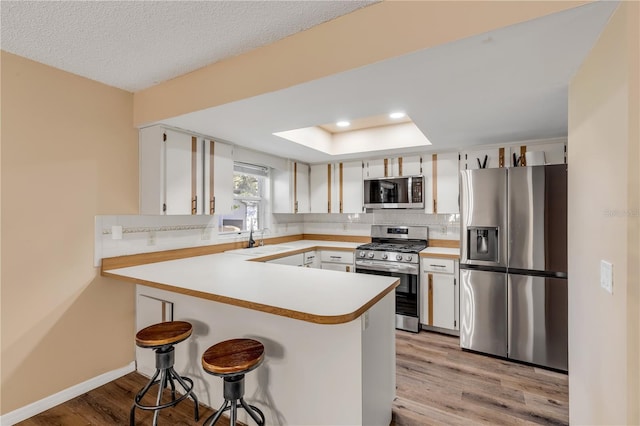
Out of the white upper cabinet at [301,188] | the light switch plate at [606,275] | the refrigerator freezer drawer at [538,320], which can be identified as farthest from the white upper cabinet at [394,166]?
the light switch plate at [606,275]

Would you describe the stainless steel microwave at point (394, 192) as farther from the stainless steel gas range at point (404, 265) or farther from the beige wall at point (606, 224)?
the beige wall at point (606, 224)

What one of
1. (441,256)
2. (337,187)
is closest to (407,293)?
(441,256)

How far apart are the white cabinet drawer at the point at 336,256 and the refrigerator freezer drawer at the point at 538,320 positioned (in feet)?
5.87

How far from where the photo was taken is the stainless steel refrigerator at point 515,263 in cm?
256

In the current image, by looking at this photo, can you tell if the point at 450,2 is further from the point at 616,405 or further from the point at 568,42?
the point at 616,405

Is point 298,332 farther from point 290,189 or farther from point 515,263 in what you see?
point 290,189

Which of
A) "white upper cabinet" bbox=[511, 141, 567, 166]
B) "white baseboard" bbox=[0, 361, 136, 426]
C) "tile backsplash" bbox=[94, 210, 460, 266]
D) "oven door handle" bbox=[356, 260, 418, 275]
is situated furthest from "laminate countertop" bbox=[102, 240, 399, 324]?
"white upper cabinet" bbox=[511, 141, 567, 166]

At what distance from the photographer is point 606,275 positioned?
121cm

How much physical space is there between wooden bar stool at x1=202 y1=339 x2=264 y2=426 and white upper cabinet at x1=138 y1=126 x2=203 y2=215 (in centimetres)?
145

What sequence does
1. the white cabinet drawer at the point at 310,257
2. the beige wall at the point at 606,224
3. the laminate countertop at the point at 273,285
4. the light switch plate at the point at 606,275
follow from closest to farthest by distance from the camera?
the beige wall at the point at 606,224 → the light switch plate at the point at 606,275 → the laminate countertop at the point at 273,285 → the white cabinet drawer at the point at 310,257

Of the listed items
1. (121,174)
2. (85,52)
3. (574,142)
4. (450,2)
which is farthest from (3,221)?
(574,142)

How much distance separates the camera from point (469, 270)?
2939mm

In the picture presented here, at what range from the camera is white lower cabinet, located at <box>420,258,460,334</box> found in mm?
3250

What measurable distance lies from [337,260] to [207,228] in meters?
1.69
